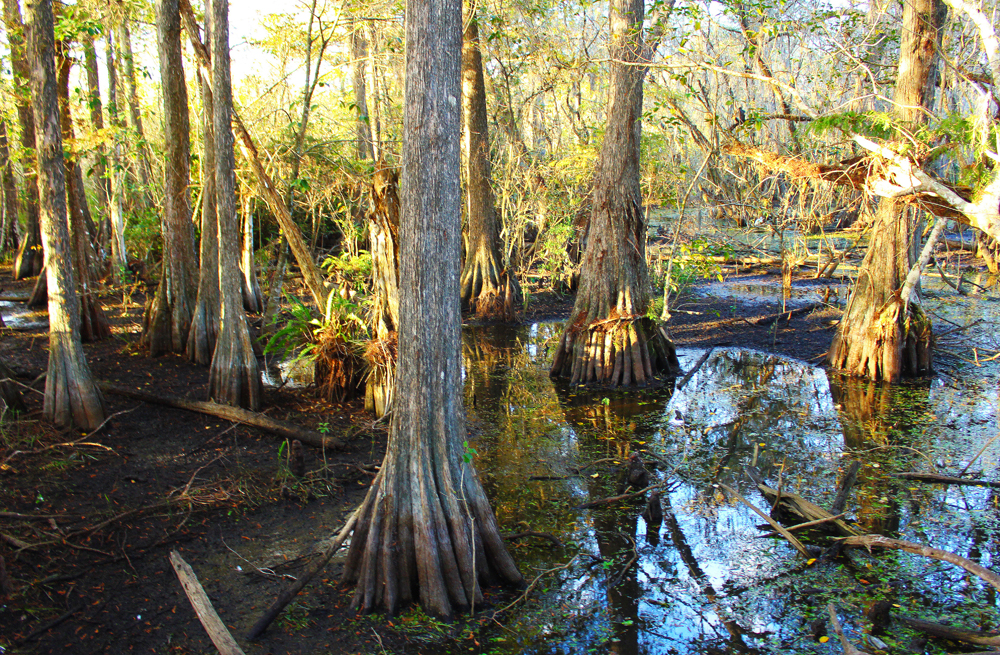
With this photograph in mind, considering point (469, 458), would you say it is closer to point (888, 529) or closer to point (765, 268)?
point (888, 529)

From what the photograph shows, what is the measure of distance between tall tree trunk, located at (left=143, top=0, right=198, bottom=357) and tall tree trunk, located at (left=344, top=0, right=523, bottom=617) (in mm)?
6163

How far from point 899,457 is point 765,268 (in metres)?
14.4

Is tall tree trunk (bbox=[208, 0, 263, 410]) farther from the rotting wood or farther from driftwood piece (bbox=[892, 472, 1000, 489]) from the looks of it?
driftwood piece (bbox=[892, 472, 1000, 489])

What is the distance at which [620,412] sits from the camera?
8.97m

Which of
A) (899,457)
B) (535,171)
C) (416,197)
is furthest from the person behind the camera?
(535,171)

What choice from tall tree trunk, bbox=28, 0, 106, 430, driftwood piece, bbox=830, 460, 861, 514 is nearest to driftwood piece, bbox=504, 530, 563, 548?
driftwood piece, bbox=830, 460, 861, 514

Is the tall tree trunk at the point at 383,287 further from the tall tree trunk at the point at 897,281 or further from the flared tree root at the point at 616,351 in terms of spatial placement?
the tall tree trunk at the point at 897,281

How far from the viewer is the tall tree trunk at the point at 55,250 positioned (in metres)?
6.28

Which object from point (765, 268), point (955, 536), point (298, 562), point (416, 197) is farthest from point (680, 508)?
point (765, 268)

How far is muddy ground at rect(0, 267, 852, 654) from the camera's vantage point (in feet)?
13.8

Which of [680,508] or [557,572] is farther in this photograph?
[680,508]

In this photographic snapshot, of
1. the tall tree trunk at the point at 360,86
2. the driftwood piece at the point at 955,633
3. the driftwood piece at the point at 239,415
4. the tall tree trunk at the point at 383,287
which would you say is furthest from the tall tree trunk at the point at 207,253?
the driftwood piece at the point at 955,633

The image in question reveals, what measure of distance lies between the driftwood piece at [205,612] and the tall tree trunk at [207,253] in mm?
4921

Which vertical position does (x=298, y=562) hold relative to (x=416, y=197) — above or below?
below
